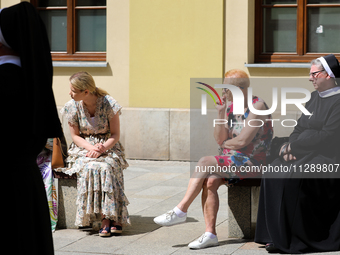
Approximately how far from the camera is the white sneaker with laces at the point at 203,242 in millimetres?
5121

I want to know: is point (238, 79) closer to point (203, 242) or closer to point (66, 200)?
point (203, 242)

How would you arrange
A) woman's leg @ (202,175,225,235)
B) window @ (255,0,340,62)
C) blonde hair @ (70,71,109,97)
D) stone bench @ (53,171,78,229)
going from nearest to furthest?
woman's leg @ (202,175,225,235)
blonde hair @ (70,71,109,97)
stone bench @ (53,171,78,229)
window @ (255,0,340,62)

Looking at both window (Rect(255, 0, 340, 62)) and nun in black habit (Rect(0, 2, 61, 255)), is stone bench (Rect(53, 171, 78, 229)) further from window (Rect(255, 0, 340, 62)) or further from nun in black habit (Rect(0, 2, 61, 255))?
window (Rect(255, 0, 340, 62))

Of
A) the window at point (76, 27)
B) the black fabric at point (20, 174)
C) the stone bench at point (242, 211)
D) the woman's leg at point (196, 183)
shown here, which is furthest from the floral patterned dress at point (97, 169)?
the window at point (76, 27)

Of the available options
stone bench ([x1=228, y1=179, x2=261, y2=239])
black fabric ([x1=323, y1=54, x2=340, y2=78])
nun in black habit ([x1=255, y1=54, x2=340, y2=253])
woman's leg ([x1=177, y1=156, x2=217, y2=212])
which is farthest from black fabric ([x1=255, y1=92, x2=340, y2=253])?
woman's leg ([x1=177, y1=156, x2=217, y2=212])

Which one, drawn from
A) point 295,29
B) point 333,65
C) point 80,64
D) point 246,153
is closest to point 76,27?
point 80,64

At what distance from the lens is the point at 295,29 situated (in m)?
10.1

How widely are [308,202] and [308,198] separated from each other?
33 mm

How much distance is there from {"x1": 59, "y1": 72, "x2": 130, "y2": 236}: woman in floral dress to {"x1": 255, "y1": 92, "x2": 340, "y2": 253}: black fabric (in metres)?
1.41

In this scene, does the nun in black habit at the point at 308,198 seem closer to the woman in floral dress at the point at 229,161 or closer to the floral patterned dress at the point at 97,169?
the woman in floral dress at the point at 229,161

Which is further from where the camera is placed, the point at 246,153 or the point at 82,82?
the point at 82,82

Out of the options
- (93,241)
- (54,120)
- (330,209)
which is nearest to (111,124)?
(93,241)

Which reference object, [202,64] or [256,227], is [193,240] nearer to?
[256,227]

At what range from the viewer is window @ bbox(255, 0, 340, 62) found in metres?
9.95
